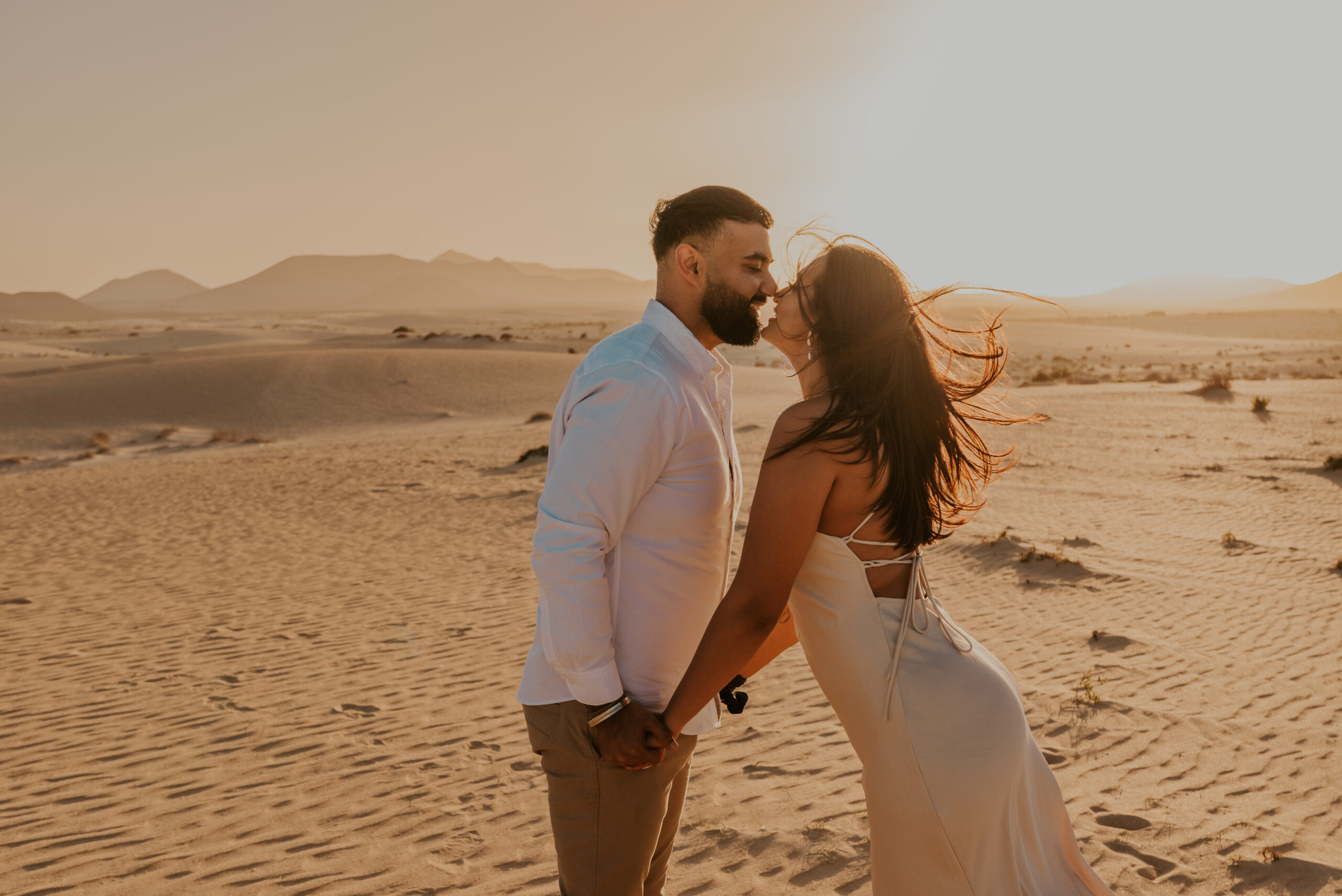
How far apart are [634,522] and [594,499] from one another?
0.16m

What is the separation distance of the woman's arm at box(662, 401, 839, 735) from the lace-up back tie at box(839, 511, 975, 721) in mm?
155

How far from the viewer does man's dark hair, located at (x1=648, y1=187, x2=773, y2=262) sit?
2023 millimetres

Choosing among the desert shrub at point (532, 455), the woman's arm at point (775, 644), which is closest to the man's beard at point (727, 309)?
the woman's arm at point (775, 644)

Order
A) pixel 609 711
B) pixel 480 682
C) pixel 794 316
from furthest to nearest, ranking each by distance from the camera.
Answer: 1. pixel 480 682
2. pixel 794 316
3. pixel 609 711

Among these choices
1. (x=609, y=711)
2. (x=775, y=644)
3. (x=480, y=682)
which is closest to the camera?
(x=609, y=711)

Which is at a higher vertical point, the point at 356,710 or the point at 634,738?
the point at 634,738

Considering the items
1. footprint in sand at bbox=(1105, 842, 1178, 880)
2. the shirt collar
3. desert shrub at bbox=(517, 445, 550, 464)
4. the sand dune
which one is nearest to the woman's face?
the shirt collar

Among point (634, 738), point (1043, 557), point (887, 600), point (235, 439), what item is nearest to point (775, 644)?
point (887, 600)

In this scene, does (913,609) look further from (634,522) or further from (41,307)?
(41,307)

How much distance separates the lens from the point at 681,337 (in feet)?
6.61

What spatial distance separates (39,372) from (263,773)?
1322 inches

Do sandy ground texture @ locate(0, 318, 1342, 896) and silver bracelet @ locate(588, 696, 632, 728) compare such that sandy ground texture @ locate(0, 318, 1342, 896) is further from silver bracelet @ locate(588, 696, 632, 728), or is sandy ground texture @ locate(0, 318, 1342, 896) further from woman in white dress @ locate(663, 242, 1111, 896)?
silver bracelet @ locate(588, 696, 632, 728)

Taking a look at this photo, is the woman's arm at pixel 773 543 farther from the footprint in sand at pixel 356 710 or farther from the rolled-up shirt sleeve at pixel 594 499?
the footprint in sand at pixel 356 710

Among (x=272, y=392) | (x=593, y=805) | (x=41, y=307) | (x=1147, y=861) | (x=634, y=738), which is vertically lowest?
(x=1147, y=861)
